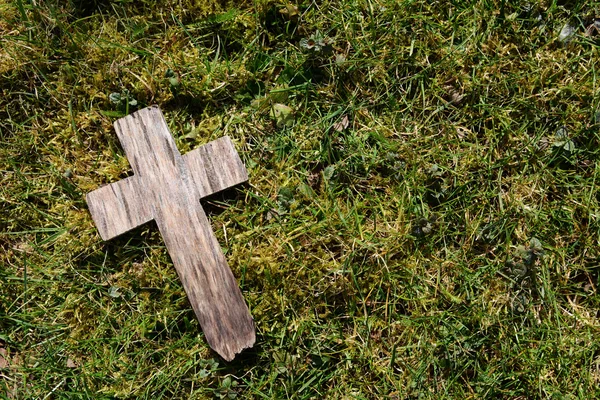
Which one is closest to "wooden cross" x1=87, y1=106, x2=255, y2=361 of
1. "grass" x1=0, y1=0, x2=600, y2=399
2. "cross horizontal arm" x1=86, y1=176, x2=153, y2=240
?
"cross horizontal arm" x1=86, y1=176, x2=153, y2=240

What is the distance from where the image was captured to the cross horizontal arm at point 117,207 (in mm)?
2844

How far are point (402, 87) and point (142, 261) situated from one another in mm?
1644

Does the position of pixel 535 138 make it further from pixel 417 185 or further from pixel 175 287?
pixel 175 287

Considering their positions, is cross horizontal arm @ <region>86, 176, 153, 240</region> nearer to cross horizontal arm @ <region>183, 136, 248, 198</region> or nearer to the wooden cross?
the wooden cross

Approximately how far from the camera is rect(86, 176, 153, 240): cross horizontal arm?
9.33ft

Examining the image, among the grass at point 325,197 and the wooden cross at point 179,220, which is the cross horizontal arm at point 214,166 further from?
the grass at point 325,197

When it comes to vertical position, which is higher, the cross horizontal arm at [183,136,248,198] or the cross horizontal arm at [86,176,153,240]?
the cross horizontal arm at [183,136,248,198]

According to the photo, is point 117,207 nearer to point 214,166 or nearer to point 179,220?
point 179,220

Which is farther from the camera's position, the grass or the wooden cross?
the grass

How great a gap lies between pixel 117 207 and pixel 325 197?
3.41 ft

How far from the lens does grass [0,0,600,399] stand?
3.01 meters

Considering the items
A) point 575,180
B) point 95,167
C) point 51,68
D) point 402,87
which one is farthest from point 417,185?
point 51,68

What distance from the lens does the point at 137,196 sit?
9.37ft

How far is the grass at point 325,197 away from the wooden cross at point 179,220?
0.60 ft
